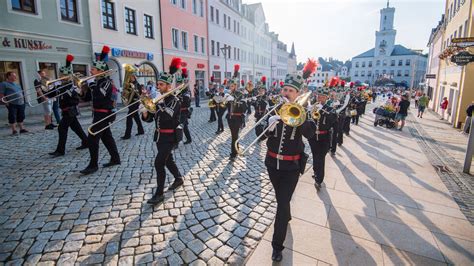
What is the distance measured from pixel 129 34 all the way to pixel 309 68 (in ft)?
60.8

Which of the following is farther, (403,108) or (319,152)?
(403,108)

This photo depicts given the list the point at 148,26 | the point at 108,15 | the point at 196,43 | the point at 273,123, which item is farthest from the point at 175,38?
the point at 273,123

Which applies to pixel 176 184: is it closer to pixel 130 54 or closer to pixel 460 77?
pixel 130 54

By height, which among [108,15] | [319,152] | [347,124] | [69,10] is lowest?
[347,124]

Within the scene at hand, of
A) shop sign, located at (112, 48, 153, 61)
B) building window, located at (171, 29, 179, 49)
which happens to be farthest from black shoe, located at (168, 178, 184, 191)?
building window, located at (171, 29, 179, 49)

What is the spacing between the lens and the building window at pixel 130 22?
1859 cm

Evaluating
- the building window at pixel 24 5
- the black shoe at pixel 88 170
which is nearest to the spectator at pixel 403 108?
the black shoe at pixel 88 170

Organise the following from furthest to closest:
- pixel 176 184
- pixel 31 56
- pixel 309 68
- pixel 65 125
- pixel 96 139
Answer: pixel 31 56, pixel 65 125, pixel 96 139, pixel 176 184, pixel 309 68

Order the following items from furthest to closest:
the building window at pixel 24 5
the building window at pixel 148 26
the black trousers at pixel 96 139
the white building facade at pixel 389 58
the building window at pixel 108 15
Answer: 1. the white building facade at pixel 389 58
2. the building window at pixel 148 26
3. the building window at pixel 108 15
4. the building window at pixel 24 5
5. the black trousers at pixel 96 139

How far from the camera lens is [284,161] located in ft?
10.3

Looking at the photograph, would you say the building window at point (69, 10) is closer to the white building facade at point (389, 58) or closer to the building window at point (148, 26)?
the building window at point (148, 26)

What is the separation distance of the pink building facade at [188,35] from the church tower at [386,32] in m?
76.9

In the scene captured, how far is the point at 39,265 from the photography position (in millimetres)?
2898

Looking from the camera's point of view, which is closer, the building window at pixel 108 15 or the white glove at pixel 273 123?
the white glove at pixel 273 123
